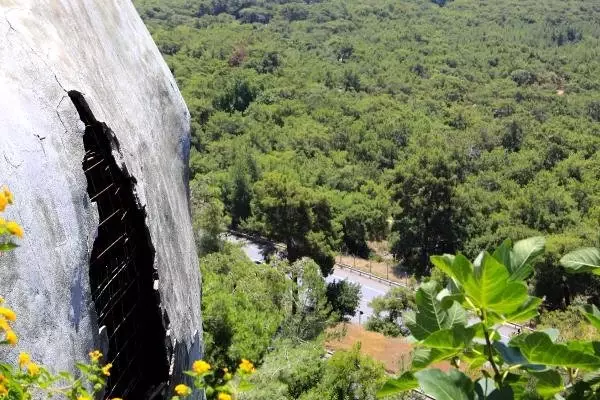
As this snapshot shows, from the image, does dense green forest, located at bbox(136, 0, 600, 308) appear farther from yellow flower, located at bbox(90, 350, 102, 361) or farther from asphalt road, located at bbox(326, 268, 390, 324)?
yellow flower, located at bbox(90, 350, 102, 361)

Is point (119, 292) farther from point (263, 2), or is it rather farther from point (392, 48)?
point (263, 2)

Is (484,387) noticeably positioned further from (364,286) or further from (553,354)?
(364,286)

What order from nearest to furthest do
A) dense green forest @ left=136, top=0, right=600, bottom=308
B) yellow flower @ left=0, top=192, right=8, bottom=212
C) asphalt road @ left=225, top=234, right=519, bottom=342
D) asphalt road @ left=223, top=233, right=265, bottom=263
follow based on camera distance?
yellow flower @ left=0, top=192, right=8, bottom=212
asphalt road @ left=225, top=234, right=519, bottom=342
asphalt road @ left=223, top=233, right=265, bottom=263
dense green forest @ left=136, top=0, right=600, bottom=308

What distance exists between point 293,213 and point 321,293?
617 cm

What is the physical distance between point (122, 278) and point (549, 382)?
11.2ft

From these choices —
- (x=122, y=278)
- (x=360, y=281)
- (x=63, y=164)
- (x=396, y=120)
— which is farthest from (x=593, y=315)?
(x=396, y=120)

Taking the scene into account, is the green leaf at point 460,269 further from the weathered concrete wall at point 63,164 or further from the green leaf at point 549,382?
the weathered concrete wall at point 63,164

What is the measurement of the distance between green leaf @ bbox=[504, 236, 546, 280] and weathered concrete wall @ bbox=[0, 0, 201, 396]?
2449 mm

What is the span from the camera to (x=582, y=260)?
1709mm

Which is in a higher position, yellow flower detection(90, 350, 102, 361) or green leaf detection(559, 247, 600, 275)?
green leaf detection(559, 247, 600, 275)

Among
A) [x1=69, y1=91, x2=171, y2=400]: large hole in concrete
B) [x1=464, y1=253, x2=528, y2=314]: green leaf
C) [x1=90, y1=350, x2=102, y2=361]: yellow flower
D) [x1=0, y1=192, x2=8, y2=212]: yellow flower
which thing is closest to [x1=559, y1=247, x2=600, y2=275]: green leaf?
[x1=464, y1=253, x2=528, y2=314]: green leaf

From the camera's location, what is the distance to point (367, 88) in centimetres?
4922

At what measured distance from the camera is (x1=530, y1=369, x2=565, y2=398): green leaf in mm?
1658

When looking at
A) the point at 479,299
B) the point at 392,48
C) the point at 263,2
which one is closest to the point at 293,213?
the point at 479,299
